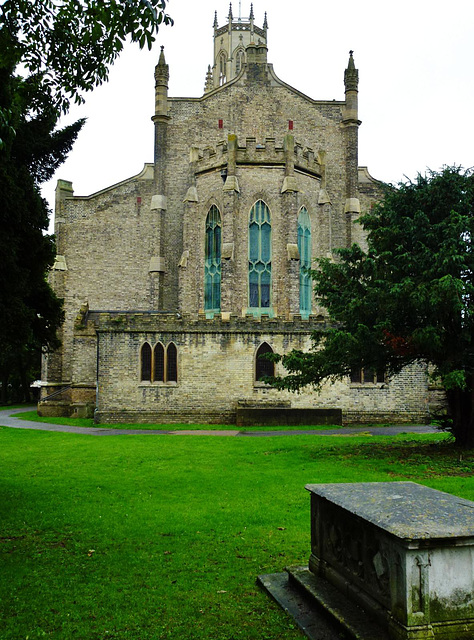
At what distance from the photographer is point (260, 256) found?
32.3 m

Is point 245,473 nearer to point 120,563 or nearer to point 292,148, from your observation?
point 120,563

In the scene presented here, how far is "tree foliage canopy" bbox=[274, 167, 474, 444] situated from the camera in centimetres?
1427

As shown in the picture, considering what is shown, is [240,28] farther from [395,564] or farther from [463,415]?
[395,564]

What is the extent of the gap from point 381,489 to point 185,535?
3.41 m

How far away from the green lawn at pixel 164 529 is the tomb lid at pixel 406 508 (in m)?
1.20

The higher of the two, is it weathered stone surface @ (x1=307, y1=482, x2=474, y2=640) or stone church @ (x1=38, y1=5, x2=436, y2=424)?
stone church @ (x1=38, y1=5, x2=436, y2=424)

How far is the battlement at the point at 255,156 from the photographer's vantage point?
105 ft

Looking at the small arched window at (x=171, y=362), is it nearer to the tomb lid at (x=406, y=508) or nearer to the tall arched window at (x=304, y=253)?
the tall arched window at (x=304, y=253)

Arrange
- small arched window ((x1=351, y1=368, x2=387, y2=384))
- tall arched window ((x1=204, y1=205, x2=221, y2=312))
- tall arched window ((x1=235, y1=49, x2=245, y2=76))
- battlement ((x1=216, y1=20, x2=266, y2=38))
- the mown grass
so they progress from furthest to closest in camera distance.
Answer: battlement ((x1=216, y1=20, x2=266, y2=38)), tall arched window ((x1=235, y1=49, x2=245, y2=76)), tall arched window ((x1=204, y1=205, x2=221, y2=312)), small arched window ((x1=351, y1=368, x2=387, y2=384)), the mown grass

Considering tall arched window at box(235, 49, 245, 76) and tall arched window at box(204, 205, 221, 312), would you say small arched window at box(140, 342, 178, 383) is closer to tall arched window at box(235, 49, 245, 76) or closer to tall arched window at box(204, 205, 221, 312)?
tall arched window at box(204, 205, 221, 312)

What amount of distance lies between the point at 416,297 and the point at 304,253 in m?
19.5

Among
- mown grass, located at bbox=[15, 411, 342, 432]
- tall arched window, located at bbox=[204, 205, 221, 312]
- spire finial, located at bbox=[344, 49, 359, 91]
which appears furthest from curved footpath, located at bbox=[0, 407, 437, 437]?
spire finial, located at bbox=[344, 49, 359, 91]

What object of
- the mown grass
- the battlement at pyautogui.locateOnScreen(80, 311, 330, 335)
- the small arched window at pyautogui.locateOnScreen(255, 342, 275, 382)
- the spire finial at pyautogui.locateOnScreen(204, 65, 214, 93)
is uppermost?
the spire finial at pyautogui.locateOnScreen(204, 65, 214, 93)

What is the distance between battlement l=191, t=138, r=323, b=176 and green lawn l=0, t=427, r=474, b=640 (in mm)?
19603
